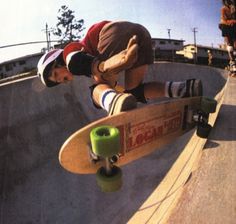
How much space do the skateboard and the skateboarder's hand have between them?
451 millimetres

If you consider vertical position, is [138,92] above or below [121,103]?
below

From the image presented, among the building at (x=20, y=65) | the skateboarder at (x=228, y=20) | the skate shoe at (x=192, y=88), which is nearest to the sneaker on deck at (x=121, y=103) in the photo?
the skate shoe at (x=192, y=88)

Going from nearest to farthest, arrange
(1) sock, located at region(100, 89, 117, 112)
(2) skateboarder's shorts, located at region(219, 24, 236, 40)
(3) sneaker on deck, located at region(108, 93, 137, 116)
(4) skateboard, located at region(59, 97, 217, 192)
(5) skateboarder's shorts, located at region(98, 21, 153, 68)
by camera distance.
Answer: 1. (4) skateboard, located at region(59, 97, 217, 192)
2. (3) sneaker on deck, located at region(108, 93, 137, 116)
3. (1) sock, located at region(100, 89, 117, 112)
4. (5) skateboarder's shorts, located at region(98, 21, 153, 68)
5. (2) skateboarder's shorts, located at region(219, 24, 236, 40)

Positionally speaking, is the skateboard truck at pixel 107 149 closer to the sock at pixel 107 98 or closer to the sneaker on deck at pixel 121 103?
the sneaker on deck at pixel 121 103

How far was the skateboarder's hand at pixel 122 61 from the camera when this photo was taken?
2516 mm

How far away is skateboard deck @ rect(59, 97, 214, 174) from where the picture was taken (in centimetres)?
259

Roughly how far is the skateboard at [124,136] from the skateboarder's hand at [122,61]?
45cm

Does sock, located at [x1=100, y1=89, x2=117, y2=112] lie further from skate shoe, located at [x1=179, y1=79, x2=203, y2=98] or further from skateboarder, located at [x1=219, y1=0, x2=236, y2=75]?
skateboarder, located at [x1=219, y1=0, x2=236, y2=75]

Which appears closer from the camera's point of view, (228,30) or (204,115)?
(204,115)

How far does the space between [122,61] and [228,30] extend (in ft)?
13.4

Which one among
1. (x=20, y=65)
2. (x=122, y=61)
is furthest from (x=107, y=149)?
(x=20, y=65)

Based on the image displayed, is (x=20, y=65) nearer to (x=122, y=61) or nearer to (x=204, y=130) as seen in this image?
(x=204, y=130)

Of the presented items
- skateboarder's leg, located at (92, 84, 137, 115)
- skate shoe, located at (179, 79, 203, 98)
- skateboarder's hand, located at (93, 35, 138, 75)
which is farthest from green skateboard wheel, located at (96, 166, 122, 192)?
skate shoe, located at (179, 79, 203, 98)

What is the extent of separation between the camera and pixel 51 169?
18.7 ft
